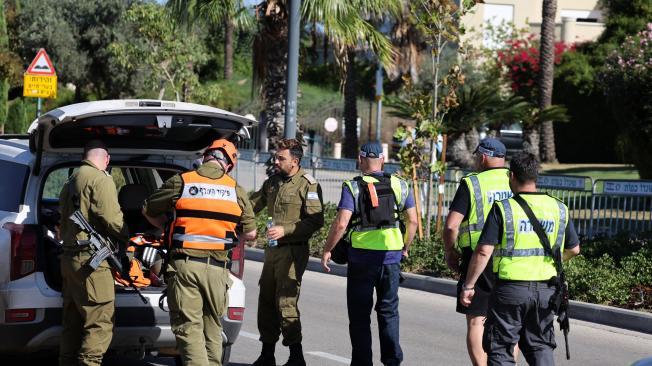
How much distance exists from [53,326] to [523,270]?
3049mm

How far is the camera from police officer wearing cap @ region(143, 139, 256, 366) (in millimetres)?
6734

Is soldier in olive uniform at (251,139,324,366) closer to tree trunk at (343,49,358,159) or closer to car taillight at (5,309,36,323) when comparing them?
car taillight at (5,309,36,323)

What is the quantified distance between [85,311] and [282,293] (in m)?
1.65

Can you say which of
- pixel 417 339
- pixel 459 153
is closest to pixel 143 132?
pixel 417 339

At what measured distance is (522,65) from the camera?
39.2 meters

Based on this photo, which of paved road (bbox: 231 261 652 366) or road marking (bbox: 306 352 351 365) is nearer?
→ road marking (bbox: 306 352 351 365)

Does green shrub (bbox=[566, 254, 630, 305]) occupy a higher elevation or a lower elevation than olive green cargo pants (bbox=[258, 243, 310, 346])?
lower

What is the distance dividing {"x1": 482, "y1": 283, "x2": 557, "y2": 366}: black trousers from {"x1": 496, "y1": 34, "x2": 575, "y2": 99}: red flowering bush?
32778 millimetres

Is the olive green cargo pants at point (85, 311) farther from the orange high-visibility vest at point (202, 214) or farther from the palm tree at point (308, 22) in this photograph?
the palm tree at point (308, 22)

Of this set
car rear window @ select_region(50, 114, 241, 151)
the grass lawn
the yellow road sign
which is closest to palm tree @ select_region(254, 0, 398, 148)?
the yellow road sign

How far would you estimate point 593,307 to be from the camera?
36.9 feet

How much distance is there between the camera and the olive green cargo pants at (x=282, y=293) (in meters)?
7.91

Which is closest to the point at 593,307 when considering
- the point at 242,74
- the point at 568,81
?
the point at 568,81

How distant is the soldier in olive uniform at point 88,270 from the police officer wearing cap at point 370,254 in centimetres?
170
